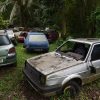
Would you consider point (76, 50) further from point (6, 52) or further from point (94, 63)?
point (6, 52)

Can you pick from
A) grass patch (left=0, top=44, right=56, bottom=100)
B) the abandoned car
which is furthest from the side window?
grass patch (left=0, top=44, right=56, bottom=100)

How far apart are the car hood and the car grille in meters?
0.10

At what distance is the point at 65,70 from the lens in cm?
612

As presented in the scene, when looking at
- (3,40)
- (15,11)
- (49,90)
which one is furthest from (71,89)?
(15,11)

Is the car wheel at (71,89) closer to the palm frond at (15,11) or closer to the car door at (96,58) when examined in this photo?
the car door at (96,58)

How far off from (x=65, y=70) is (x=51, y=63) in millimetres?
700

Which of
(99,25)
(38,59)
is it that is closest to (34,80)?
(38,59)

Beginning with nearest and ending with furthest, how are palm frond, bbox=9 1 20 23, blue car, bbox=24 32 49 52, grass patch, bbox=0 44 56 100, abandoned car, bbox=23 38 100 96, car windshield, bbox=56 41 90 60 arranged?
abandoned car, bbox=23 38 100 96 → grass patch, bbox=0 44 56 100 → car windshield, bbox=56 41 90 60 → blue car, bbox=24 32 49 52 → palm frond, bbox=9 1 20 23

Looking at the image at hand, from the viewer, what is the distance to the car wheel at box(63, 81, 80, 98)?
6.15m

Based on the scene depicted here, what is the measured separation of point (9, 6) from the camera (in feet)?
103

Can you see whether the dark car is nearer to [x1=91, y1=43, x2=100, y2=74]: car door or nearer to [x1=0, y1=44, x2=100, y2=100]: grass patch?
[x1=0, y1=44, x2=100, y2=100]: grass patch

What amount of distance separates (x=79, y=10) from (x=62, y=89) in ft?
35.7

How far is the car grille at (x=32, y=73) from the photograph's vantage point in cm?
616

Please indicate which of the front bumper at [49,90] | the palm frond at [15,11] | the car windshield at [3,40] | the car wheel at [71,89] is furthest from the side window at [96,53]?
the palm frond at [15,11]
